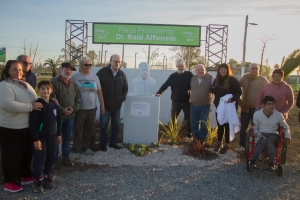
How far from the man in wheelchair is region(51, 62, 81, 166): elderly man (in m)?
2.91

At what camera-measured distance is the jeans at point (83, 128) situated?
4.65 meters

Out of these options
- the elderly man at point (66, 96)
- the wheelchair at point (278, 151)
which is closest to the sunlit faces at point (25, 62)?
the elderly man at point (66, 96)

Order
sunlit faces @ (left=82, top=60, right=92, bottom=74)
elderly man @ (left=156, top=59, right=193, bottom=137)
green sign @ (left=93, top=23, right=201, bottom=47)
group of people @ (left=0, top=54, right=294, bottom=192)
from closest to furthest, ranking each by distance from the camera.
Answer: group of people @ (left=0, top=54, right=294, bottom=192), sunlit faces @ (left=82, top=60, right=92, bottom=74), elderly man @ (left=156, top=59, right=193, bottom=137), green sign @ (left=93, top=23, right=201, bottom=47)

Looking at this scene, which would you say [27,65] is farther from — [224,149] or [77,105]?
[224,149]

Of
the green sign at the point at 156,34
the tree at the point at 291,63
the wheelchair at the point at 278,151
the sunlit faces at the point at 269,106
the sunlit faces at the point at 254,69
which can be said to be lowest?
the wheelchair at the point at 278,151

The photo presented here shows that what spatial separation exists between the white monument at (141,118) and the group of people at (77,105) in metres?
0.42

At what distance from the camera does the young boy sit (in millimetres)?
3359

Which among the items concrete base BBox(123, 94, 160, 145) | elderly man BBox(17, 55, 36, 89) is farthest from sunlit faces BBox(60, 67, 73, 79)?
concrete base BBox(123, 94, 160, 145)

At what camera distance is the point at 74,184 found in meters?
3.78

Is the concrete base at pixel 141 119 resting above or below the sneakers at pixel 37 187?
above

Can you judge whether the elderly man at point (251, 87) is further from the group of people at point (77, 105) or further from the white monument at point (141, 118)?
the white monument at point (141, 118)

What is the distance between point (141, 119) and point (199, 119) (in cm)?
122

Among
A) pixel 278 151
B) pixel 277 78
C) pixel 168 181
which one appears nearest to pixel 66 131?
pixel 168 181

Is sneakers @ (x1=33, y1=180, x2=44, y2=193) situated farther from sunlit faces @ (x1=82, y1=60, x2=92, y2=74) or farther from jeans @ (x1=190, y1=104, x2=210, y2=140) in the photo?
jeans @ (x1=190, y1=104, x2=210, y2=140)
